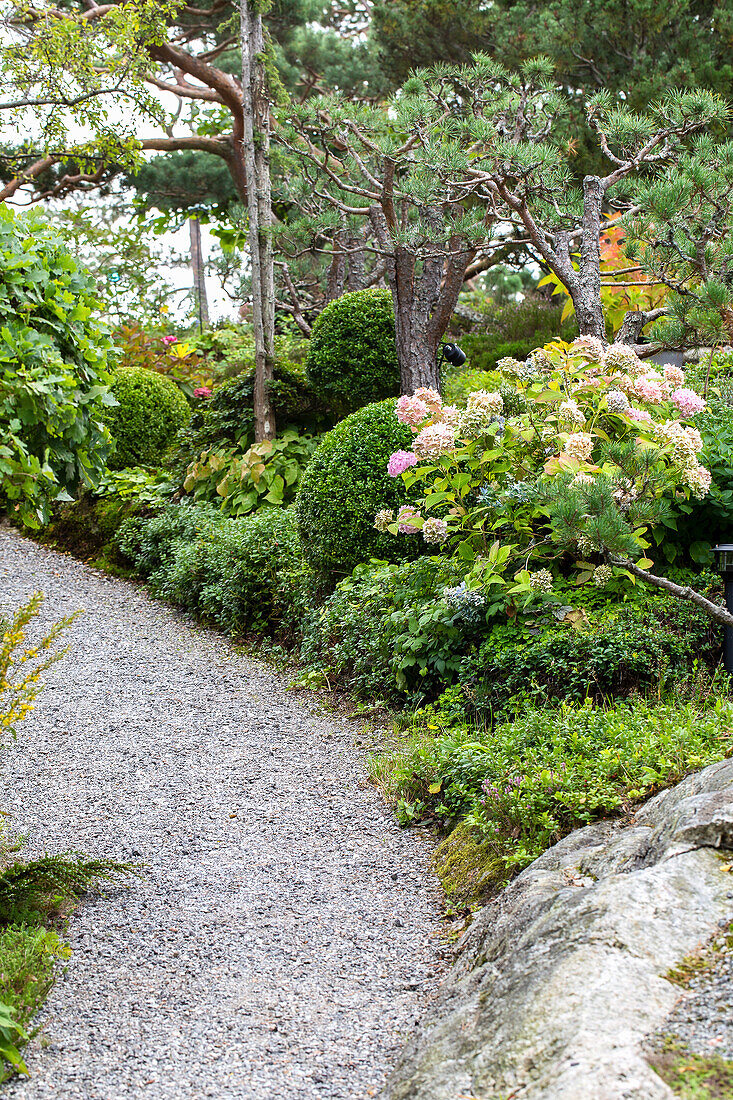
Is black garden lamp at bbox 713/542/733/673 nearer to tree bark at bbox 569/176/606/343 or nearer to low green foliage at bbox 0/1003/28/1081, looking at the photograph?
tree bark at bbox 569/176/606/343

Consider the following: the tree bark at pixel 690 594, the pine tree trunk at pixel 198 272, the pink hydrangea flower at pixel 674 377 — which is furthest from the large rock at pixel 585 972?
the pine tree trunk at pixel 198 272

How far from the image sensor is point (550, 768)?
2855 mm

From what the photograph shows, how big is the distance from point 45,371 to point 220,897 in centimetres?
167

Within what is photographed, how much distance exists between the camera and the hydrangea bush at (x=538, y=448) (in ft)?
11.8

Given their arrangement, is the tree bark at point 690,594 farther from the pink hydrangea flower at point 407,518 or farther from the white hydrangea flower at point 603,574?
the pink hydrangea flower at point 407,518

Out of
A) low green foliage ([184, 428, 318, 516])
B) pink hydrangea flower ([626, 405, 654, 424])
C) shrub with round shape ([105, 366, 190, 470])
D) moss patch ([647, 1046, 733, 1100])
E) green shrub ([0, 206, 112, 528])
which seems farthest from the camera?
shrub with round shape ([105, 366, 190, 470])

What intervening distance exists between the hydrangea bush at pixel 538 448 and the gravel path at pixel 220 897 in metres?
1.08

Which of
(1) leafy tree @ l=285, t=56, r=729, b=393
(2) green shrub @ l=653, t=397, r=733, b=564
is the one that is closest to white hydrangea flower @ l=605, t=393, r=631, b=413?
(2) green shrub @ l=653, t=397, r=733, b=564

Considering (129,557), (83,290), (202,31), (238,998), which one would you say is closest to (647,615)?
(238,998)

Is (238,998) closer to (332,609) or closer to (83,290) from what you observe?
(83,290)

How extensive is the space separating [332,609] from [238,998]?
2.80 metres

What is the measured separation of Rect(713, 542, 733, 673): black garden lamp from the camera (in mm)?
3650

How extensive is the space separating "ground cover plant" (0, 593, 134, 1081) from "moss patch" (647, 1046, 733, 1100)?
1315 millimetres

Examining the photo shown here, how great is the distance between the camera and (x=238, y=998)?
2299 millimetres
